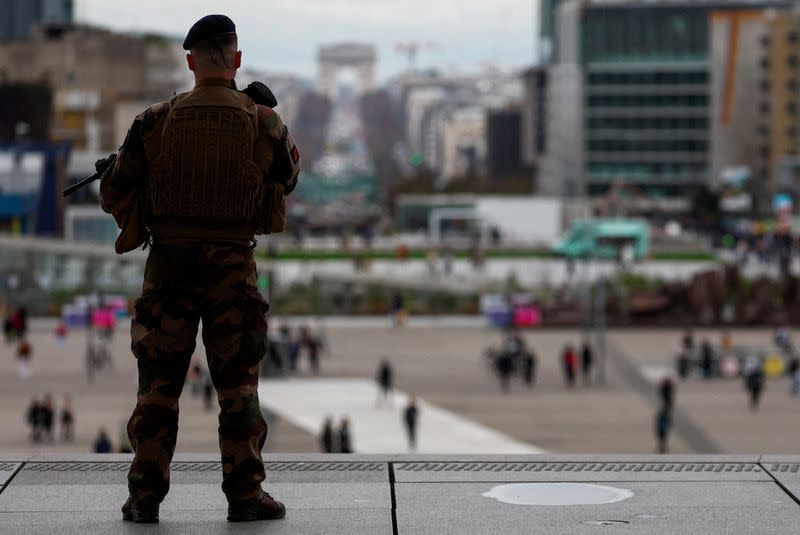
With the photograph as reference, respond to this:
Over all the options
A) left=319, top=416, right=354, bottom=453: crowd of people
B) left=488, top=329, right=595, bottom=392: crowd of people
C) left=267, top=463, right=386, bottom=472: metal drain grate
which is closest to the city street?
left=488, top=329, right=595, bottom=392: crowd of people

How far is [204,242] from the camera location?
7.75 metres

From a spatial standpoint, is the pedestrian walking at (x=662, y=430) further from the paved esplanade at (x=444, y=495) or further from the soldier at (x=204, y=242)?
the soldier at (x=204, y=242)

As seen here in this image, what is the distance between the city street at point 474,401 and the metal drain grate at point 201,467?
21450mm

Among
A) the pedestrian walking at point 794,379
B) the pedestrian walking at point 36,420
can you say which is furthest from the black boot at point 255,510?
the pedestrian walking at point 794,379

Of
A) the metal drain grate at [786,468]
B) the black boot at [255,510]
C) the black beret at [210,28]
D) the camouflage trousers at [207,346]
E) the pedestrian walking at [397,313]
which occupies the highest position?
the black beret at [210,28]

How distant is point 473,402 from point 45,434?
1139cm

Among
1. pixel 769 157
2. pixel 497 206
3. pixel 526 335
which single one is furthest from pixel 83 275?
pixel 769 157

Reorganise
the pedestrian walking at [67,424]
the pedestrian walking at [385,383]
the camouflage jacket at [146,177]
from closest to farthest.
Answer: the camouflage jacket at [146,177], the pedestrian walking at [67,424], the pedestrian walking at [385,383]

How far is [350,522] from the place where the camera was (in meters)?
7.56

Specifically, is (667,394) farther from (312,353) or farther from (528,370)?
(312,353)

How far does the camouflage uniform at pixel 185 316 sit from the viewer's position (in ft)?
25.5

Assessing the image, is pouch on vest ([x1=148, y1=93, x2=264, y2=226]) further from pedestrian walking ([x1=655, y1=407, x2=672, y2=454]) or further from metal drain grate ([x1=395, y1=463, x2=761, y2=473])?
pedestrian walking ([x1=655, y1=407, x2=672, y2=454])

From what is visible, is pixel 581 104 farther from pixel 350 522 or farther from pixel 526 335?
pixel 350 522

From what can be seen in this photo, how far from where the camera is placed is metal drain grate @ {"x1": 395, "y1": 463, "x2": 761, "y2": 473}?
29.2 feet
